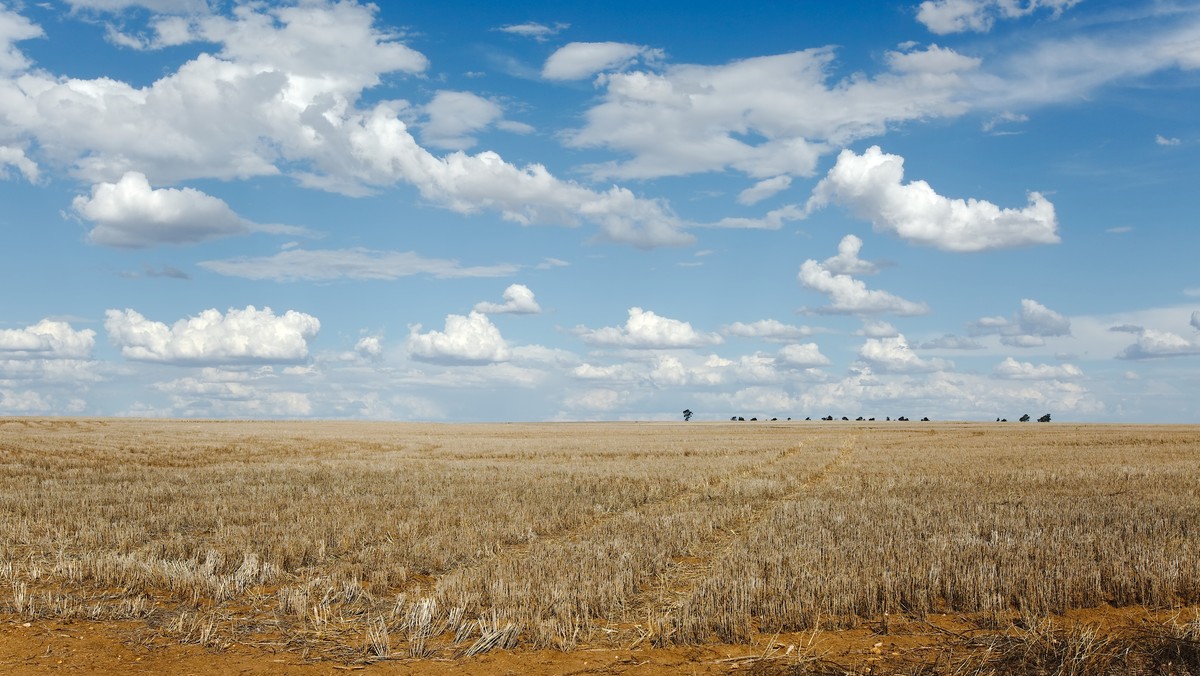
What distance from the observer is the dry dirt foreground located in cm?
910

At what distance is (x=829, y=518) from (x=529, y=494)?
9.35 meters

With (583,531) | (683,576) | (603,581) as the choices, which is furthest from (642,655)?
(583,531)

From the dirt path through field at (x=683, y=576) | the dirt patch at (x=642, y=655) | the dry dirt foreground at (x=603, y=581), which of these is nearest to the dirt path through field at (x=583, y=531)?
the dry dirt foreground at (x=603, y=581)

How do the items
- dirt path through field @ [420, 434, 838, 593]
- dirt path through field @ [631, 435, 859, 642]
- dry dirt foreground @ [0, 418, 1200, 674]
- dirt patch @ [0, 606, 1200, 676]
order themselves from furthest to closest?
dirt path through field @ [420, 434, 838, 593] → dirt path through field @ [631, 435, 859, 642] → dry dirt foreground @ [0, 418, 1200, 674] → dirt patch @ [0, 606, 1200, 676]

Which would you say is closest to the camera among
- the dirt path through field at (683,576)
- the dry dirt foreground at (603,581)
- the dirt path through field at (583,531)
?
the dry dirt foreground at (603,581)

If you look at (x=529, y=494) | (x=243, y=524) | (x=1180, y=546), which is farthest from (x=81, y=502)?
(x=1180, y=546)

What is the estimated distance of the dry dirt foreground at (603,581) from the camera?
29.9 ft

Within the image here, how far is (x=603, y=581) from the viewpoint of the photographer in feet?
38.4

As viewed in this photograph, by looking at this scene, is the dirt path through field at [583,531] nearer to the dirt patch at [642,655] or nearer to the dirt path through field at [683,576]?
the dirt path through field at [683,576]

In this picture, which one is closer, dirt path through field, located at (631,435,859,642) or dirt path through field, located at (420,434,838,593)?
dirt path through field, located at (631,435,859,642)

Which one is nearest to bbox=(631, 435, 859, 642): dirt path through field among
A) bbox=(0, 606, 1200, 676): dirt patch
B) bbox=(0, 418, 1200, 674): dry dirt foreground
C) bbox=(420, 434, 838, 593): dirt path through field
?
bbox=(0, 418, 1200, 674): dry dirt foreground

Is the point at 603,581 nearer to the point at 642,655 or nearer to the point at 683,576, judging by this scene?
the point at 683,576

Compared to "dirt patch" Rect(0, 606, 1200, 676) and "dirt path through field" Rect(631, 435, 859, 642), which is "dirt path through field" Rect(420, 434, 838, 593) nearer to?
"dirt path through field" Rect(631, 435, 859, 642)

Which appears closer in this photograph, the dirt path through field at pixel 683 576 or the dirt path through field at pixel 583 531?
the dirt path through field at pixel 683 576
